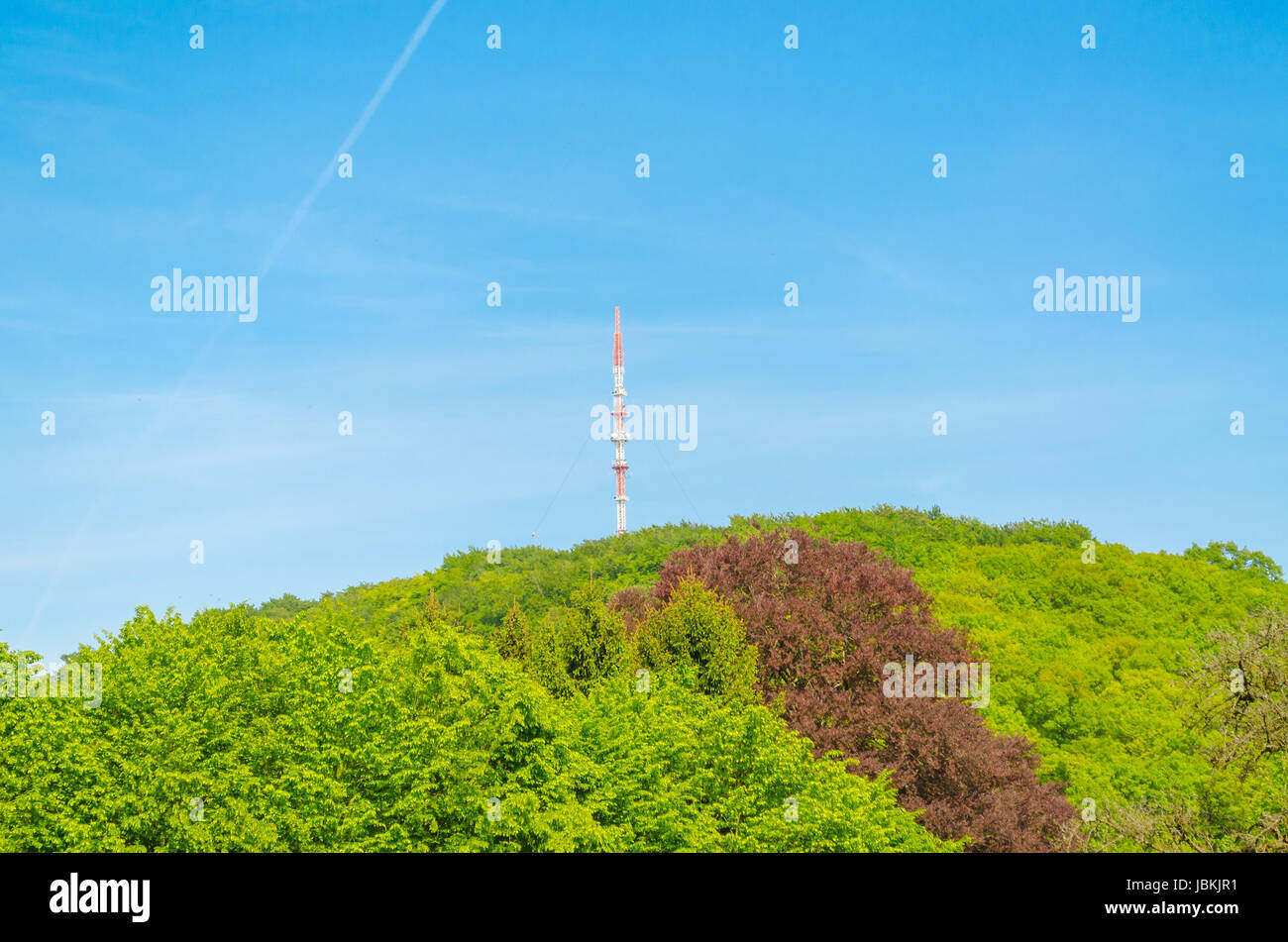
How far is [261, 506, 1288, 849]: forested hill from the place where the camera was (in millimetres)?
65188

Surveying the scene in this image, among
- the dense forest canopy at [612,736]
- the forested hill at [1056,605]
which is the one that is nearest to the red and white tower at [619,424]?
the forested hill at [1056,605]

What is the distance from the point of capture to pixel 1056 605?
96062 millimetres

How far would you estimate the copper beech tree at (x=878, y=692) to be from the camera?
39.4 metres

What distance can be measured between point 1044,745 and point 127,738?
53.9 metres

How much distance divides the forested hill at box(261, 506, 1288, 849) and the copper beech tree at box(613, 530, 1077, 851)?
5.84 m

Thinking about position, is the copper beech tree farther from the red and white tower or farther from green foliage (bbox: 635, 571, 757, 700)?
the red and white tower

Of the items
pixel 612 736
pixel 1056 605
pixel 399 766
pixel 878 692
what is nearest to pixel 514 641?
pixel 612 736

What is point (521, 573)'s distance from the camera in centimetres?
10469

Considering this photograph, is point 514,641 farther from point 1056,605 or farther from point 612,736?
point 1056,605

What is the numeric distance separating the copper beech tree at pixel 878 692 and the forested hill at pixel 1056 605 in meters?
5.84

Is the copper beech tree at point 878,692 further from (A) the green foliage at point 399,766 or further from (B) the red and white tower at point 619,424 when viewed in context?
(B) the red and white tower at point 619,424

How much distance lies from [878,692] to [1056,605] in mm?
61282
